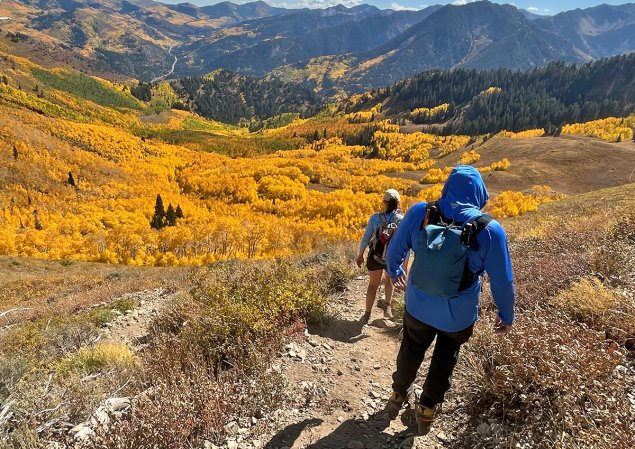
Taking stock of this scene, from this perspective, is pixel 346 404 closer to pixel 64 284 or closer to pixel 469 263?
pixel 469 263

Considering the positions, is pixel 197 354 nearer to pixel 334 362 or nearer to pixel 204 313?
pixel 204 313

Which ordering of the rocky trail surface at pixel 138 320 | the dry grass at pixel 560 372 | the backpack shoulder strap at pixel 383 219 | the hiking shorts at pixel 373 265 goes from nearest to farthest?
the dry grass at pixel 560 372
the backpack shoulder strap at pixel 383 219
the hiking shorts at pixel 373 265
the rocky trail surface at pixel 138 320

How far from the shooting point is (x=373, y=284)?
7664 mm

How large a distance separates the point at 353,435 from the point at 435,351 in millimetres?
1454

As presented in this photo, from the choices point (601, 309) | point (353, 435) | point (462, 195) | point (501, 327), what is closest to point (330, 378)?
point (353, 435)

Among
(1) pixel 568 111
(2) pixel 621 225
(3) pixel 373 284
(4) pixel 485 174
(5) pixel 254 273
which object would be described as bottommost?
(4) pixel 485 174

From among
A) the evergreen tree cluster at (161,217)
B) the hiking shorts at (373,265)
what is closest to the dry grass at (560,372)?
the hiking shorts at (373,265)

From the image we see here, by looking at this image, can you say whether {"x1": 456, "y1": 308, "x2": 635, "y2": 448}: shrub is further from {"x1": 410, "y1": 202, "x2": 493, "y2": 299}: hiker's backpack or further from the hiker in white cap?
the hiker in white cap

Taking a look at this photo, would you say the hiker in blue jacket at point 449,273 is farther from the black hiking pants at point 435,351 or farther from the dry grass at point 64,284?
the dry grass at point 64,284

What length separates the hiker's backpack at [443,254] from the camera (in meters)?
3.62

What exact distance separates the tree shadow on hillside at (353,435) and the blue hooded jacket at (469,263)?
5.24 ft

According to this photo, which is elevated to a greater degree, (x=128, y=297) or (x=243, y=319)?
(x=243, y=319)

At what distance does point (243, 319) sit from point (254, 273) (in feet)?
8.68

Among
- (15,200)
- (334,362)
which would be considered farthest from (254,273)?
(15,200)
